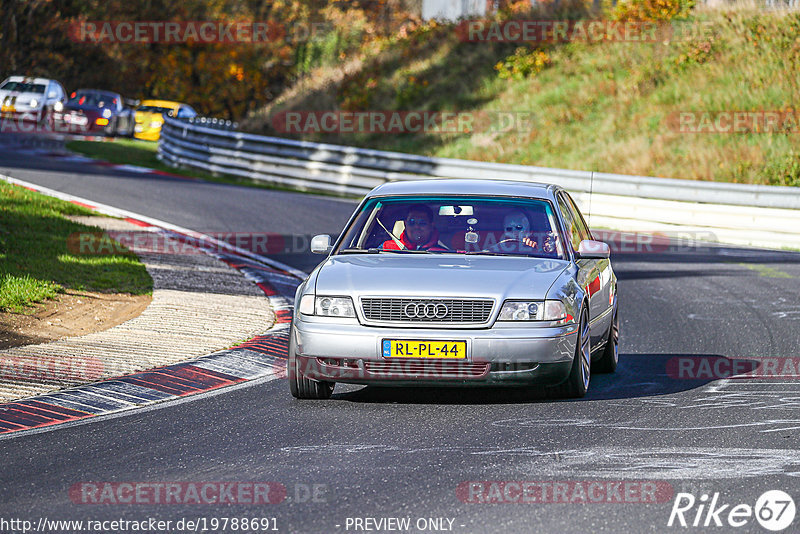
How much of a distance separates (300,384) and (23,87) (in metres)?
36.9

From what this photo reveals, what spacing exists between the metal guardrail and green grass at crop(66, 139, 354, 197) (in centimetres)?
20

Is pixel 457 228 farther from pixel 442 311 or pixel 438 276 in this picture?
pixel 442 311

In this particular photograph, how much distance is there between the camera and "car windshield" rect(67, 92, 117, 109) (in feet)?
146

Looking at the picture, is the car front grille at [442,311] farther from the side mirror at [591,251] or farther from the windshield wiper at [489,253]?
the side mirror at [591,251]

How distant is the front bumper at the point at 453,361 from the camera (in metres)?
7.97

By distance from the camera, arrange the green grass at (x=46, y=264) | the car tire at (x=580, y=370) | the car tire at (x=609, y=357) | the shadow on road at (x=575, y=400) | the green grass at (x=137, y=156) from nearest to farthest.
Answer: the car tire at (x=580, y=370) → the shadow on road at (x=575, y=400) → the car tire at (x=609, y=357) → the green grass at (x=46, y=264) → the green grass at (x=137, y=156)

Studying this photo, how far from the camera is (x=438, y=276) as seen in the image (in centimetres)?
828

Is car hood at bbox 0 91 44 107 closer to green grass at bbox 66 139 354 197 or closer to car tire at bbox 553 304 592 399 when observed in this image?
green grass at bbox 66 139 354 197

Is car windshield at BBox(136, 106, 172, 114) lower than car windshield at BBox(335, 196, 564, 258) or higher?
higher

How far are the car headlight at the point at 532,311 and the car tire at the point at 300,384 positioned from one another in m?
1.44

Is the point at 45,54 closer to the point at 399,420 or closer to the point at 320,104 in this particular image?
the point at 320,104

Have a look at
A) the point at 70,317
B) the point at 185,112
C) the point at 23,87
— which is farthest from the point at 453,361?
the point at 185,112

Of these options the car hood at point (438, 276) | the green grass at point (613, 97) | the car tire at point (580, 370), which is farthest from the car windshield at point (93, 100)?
the car tire at point (580, 370)

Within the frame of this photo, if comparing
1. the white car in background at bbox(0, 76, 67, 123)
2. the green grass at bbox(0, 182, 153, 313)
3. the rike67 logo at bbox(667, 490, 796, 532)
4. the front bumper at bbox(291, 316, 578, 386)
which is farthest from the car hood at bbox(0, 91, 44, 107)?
the rike67 logo at bbox(667, 490, 796, 532)
